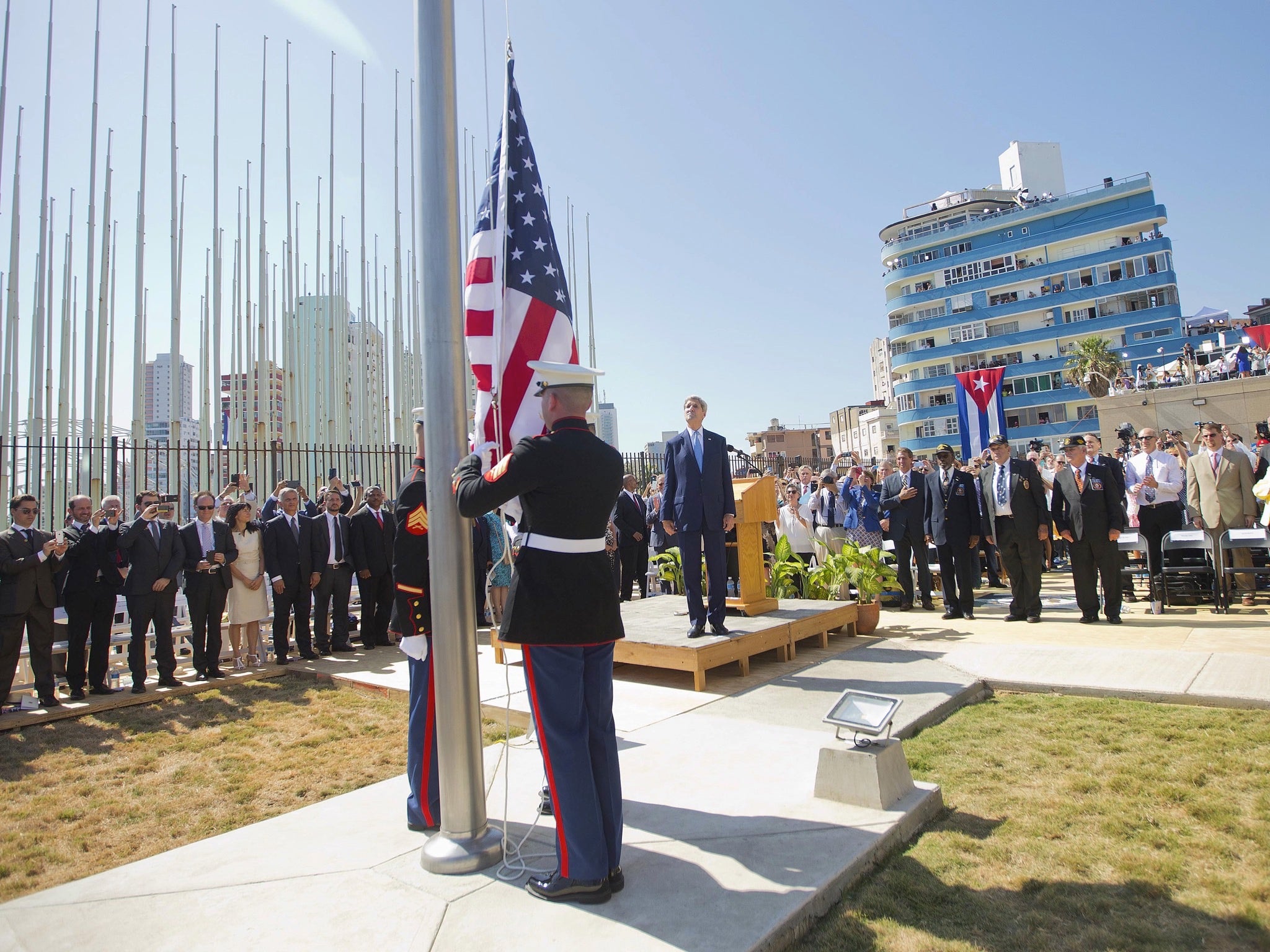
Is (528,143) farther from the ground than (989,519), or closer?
farther from the ground

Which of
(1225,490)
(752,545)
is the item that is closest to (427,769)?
(752,545)

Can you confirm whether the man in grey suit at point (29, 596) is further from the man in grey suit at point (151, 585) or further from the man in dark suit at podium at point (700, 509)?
the man in dark suit at podium at point (700, 509)

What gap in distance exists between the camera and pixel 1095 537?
808 centimetres

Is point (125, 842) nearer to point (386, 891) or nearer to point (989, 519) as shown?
point (386, 891)

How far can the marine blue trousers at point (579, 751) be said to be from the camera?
2.69m

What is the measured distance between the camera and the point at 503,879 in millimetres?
2836

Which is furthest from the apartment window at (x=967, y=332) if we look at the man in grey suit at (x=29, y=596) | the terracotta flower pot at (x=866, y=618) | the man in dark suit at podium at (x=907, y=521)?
the man in grey suit at (x=29, y=596)

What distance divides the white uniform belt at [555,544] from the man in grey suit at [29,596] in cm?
635

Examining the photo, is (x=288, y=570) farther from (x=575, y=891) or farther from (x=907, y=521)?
(x=907, y=521)

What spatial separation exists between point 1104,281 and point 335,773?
6568 centimetres

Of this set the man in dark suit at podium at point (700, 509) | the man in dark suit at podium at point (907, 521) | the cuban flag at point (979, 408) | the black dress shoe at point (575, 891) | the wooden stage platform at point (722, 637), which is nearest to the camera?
the black dress shoe at point (575, 891)

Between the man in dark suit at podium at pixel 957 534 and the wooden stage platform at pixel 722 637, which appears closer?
the wooden stage platform at pixel 722 637

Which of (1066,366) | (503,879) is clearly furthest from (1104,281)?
(503,879)

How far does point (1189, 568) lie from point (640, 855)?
8.80 metres
